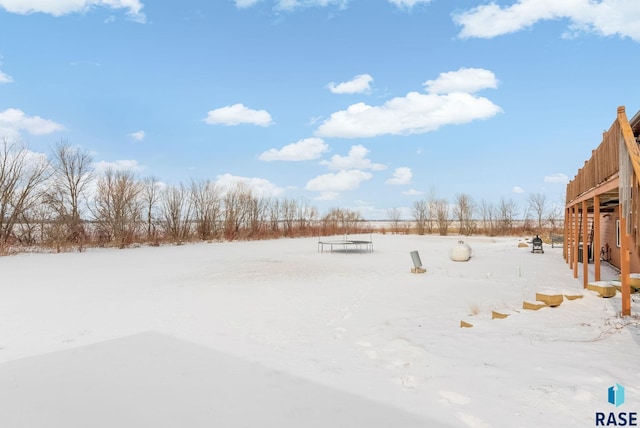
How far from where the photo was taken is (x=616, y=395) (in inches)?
119

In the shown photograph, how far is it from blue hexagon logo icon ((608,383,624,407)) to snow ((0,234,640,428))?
61 mm

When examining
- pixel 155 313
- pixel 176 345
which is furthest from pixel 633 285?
pixel 155 313

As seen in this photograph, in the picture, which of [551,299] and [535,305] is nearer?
[535,305]

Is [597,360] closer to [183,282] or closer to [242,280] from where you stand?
[242,280]

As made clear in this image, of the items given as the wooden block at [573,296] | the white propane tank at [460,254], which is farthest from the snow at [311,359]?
the white propane tank at [460,254]

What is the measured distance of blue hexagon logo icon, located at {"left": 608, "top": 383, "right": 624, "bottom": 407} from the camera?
294cm

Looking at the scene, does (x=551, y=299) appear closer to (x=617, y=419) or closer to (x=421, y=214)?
(x=617, y=419)

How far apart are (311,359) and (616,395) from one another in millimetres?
2719

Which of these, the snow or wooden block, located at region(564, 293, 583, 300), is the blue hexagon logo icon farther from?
wooden block, located at region(564, 293, 583, 300)

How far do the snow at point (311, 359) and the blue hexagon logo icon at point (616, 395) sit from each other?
0.06 m

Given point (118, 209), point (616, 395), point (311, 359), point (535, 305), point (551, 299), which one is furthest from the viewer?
point (118, 209)

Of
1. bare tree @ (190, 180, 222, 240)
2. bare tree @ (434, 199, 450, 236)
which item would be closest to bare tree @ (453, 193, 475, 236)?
bare tree @ (434, 199, 450, 236)

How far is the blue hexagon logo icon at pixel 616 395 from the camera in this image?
2941 mm

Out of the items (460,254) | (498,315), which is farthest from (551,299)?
(460,254)
